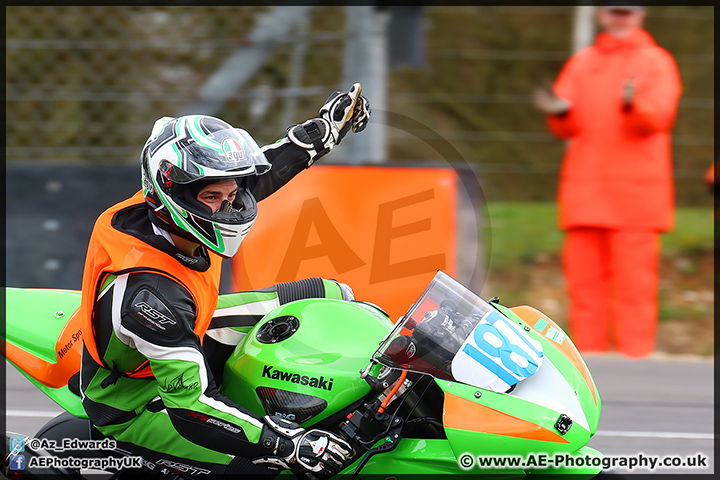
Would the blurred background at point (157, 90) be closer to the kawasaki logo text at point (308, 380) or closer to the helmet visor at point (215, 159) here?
the helmet visor at point (215, 159)

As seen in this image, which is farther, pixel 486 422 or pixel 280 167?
pixel 280 167

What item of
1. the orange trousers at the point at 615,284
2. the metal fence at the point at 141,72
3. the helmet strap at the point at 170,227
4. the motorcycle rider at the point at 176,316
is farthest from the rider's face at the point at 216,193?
the orange trousers at the point at 615,284

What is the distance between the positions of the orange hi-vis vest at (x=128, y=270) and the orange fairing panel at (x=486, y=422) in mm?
895

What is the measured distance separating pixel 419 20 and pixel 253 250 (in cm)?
318

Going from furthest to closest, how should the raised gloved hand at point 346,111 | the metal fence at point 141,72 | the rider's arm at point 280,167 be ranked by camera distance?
the metal fence at point 141,72 → the rider's arm at point 280,167 → the raised gloved hand at point 346,111

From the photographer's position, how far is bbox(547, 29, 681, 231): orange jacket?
236 inches

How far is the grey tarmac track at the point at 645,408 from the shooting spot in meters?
4.50

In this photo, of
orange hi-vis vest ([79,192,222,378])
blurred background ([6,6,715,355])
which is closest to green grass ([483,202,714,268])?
blurred background ([6,6,715,355])

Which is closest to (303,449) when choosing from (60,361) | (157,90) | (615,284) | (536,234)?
(60,361)

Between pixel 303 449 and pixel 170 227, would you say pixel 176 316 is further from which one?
pixel 303 449

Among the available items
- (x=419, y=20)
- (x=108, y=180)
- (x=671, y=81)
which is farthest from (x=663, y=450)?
(x=108, y=180)

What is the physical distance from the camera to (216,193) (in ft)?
9.66

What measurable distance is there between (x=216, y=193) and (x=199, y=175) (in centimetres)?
12

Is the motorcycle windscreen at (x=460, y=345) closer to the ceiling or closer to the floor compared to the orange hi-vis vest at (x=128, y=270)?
closer to the floor
